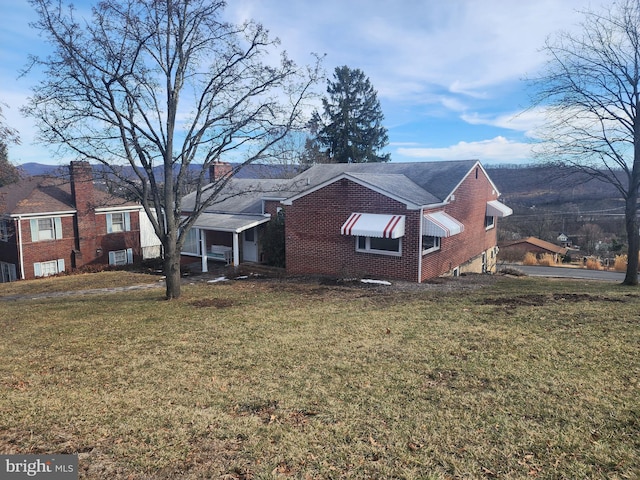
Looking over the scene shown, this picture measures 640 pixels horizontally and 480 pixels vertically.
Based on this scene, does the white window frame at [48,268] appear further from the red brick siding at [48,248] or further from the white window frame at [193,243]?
the white window frame at [193,243]

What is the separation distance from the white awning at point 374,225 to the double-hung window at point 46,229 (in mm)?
21072

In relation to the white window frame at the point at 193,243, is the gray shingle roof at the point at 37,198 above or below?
above

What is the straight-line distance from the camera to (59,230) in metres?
26.9

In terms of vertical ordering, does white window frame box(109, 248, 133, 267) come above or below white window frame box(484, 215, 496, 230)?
below

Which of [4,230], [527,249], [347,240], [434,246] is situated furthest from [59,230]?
[527,249]

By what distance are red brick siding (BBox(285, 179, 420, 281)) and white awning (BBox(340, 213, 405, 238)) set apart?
0.97 feet

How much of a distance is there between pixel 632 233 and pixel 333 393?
15.3m

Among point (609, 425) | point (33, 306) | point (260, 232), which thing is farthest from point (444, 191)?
point (33, 306)

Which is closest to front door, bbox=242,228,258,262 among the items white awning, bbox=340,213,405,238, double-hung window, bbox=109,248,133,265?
white awning, bbox=340,213,405,238

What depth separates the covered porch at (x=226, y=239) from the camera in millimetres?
21047

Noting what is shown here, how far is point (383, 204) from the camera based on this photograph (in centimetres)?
1576

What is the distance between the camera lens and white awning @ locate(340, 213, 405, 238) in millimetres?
14711

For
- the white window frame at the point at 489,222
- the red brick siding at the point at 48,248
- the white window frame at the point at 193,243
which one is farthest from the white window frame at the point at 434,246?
the red brick siding at the point at 48,248

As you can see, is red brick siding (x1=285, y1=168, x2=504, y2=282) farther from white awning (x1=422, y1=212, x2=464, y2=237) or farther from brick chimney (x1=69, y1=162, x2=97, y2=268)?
brick chimney (x1=69, y1=162, x2=97, y2=268)
